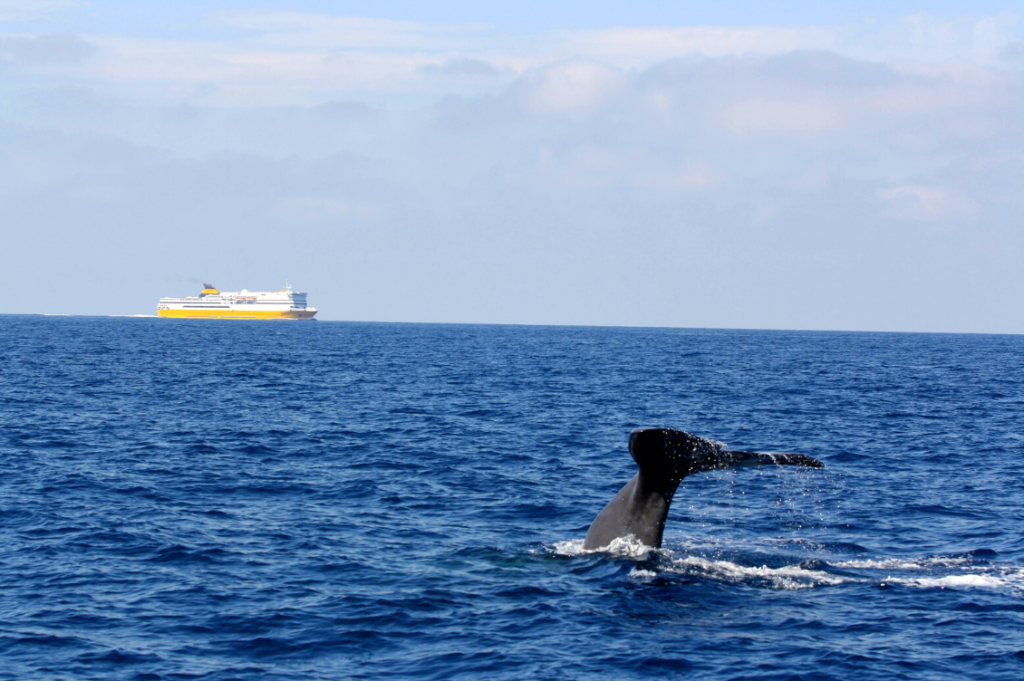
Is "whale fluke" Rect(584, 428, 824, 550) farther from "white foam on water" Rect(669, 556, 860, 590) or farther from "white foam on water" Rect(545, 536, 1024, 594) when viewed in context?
"white foam on water" Rect(669, 556, 860, 590)

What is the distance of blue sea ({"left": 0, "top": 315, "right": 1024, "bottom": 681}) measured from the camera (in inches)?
467

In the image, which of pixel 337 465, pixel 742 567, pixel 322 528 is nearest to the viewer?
pixel 742 567

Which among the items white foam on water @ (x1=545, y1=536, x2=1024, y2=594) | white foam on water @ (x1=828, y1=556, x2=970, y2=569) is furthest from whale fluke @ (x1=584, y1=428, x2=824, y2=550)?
white foam on water @ (x1=828, y1=556, x2=970, y2=569)

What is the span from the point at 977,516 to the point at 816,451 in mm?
10021

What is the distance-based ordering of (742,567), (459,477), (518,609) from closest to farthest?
(518,609) < (742,567) < (459,477)

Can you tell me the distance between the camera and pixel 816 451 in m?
30.3

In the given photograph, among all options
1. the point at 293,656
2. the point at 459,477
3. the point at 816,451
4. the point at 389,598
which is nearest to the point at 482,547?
the point at 389,598

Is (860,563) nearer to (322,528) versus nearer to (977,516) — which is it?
(977,516)

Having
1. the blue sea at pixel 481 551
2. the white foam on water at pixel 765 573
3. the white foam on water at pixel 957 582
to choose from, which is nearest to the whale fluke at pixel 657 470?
the blue sea at pixel 481 551

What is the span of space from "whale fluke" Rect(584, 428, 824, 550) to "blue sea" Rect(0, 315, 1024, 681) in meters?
0.42

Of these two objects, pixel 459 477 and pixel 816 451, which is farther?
pixel 816 451

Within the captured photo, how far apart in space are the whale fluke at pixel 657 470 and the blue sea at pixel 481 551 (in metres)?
0.42

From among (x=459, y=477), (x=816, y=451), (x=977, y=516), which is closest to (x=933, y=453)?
(x=816, y=451)

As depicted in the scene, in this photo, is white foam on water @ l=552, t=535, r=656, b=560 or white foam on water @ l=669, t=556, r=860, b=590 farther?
white foam on water @ l=552, t=535, r=656, b=560
